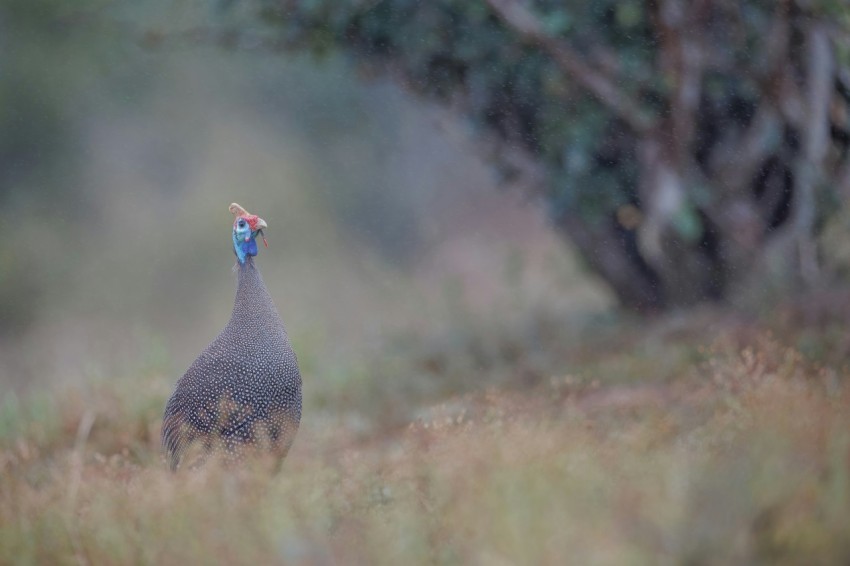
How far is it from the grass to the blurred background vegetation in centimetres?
1

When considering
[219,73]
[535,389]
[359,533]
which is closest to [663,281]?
[535,389]

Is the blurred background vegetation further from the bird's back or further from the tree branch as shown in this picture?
the bird's back

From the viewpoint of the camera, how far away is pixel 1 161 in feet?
50.8

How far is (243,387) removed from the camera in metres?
4.16

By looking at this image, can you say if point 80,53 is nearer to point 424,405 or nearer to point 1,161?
point 1,161

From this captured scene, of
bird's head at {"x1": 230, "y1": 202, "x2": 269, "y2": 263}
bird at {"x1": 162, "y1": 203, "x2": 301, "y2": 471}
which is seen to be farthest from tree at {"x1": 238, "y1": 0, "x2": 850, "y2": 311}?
bird at {"x1": 162, "y1": 203, "x2": 301, "y2": 471}

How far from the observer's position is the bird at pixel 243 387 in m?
4.17

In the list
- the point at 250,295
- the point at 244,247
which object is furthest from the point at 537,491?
the point at 244,247

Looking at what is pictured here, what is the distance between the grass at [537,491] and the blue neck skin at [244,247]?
78 centimetres

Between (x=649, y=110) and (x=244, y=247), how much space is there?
11.1 feet

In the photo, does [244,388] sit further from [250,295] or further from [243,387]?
[250,295]

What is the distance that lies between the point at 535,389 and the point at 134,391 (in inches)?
83.8

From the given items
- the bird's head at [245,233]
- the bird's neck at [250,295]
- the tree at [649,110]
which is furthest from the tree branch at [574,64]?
the bird's neck at [250,295]

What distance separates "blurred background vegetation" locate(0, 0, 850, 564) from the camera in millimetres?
3055
